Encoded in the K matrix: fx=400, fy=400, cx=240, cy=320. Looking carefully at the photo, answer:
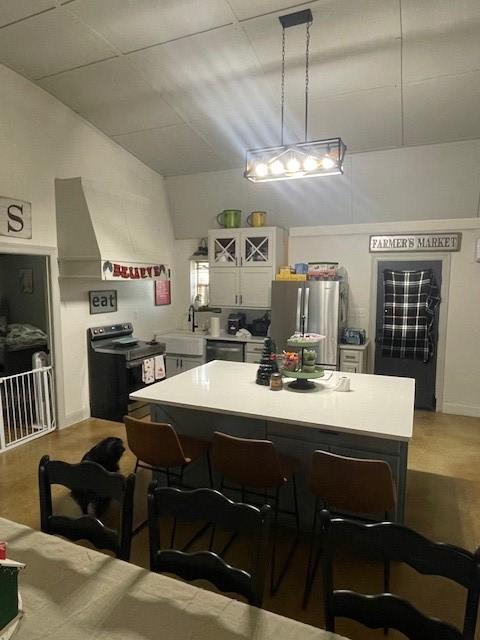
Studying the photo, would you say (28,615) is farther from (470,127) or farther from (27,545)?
(470,127)

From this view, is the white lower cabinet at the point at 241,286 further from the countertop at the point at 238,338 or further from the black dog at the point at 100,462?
the black dog at the point at 100,462

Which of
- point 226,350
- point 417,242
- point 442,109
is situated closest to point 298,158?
point 442,109

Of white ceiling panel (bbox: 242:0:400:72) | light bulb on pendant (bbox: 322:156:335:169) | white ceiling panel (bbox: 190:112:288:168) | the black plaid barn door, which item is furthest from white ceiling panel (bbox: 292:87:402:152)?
light bulb on pendant (bbox: 322:156:335:169)

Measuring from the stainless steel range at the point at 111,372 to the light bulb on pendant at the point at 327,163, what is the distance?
2865 millimetres

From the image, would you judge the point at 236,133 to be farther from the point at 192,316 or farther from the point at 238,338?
the point at 192,316

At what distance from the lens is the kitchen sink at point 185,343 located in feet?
17.5

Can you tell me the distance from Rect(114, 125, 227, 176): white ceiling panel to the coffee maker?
1.99 m

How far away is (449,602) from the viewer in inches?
76.7

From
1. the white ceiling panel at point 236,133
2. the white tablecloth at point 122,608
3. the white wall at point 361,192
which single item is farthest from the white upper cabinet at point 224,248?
the white tablecloth at point 122,608

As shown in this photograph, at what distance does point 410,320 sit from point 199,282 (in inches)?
120

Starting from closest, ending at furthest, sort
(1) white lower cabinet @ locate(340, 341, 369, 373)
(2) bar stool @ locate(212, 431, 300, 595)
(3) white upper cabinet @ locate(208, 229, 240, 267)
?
(2) bar stool @ locate(212, 431, 300, 595)
(1) white lower cabinet @ locate(340, 341, 369, 373)
(3) white upper cabinet @ locate(208, 229, 240, 267)

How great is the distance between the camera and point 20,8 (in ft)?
9.09

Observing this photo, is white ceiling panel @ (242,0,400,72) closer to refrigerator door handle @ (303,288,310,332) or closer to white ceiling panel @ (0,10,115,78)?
white ceiling panel @ (0,10,115,78)

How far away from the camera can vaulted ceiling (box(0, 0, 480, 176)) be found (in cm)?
276
